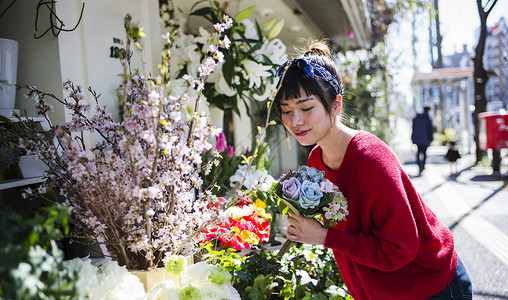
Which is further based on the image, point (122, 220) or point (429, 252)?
point (429, 252)

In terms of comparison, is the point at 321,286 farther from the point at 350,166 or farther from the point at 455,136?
the point at 455,136

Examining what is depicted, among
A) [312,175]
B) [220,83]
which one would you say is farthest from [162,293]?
[220,83]

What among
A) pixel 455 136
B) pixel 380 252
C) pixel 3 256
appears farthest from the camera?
pixel 455 136

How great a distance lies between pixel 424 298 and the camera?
1626mm

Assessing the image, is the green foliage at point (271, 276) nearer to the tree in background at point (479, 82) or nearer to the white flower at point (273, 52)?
the white flower at point (273, 52)

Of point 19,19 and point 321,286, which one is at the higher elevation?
point 19,19

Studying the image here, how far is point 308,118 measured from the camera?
172 centimetres

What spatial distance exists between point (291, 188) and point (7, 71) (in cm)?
122

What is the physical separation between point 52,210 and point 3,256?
0.38 feet

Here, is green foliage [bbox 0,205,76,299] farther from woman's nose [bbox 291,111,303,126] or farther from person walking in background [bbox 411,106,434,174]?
person walking in background [bbox 411,106,434,174]

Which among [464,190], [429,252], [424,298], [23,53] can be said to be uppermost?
[23,53]

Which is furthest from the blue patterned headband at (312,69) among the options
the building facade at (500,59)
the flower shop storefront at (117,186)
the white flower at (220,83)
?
the building facade at (500,59)

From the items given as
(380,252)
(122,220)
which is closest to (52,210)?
(122,220)

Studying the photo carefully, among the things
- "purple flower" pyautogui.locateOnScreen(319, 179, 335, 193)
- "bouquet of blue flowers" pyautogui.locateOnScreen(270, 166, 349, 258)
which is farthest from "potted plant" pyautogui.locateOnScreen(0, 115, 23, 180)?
"purple flower" pyautogui.locateOnScreen(319, 179, 335, 193)
